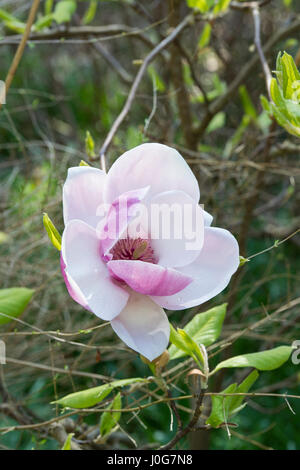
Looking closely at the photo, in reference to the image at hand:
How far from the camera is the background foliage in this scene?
0.79 metres

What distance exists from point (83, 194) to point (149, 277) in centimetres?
9

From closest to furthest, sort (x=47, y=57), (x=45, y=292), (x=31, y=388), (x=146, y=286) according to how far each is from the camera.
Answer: (x=146, y=286)
(x=45, y=292)
(x=31, y=388)
(x=47, y=57)

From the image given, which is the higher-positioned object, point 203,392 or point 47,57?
point 203,392

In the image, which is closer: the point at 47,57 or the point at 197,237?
the point at 197,237

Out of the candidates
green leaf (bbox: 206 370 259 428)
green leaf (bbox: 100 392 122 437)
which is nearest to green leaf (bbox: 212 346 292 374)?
green leaf (bbox: 206 370 259 428)

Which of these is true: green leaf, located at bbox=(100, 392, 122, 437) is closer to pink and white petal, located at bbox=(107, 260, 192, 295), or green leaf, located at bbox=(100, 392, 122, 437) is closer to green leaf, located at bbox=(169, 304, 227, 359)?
green leaf, located at bbox=(169, 304, 227, 359)

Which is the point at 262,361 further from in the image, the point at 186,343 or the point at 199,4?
the point at 199,4

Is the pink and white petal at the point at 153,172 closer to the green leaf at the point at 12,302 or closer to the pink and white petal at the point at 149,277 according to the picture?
the pink and white petal at the point at 149,277

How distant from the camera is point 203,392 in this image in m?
0.44

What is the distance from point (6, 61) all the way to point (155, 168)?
196cm

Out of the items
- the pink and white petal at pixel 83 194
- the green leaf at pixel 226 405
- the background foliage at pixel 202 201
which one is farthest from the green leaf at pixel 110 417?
the pink and white petal at pixel 83 194

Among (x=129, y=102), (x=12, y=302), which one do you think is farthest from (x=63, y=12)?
(x=12, y=302)

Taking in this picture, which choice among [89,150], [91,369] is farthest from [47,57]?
[89,150]
